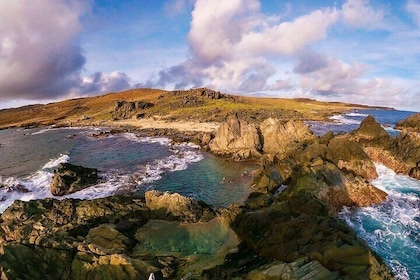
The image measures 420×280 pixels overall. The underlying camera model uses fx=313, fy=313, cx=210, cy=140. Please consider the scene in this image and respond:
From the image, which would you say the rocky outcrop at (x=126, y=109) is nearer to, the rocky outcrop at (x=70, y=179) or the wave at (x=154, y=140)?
the wave at (x=154, y=140)

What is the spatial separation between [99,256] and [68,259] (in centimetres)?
206

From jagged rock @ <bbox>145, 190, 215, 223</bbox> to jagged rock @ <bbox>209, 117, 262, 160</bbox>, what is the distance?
30313mm

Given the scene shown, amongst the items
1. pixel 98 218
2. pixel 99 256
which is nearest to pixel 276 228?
pixel 99 256

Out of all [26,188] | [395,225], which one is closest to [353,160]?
[395,225]

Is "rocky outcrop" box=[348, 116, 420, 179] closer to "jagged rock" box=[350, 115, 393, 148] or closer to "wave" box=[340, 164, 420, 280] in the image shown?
"jagged rock" box=[350, 115, 393, 148]

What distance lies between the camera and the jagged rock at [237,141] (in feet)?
205

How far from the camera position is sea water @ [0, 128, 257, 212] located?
1731 inches

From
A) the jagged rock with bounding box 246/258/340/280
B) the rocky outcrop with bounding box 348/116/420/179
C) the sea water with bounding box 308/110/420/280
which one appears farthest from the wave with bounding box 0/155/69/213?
the rocky outcrop with bounding box 348/116/420/179

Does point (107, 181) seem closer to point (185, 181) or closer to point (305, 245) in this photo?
point (185, 181)

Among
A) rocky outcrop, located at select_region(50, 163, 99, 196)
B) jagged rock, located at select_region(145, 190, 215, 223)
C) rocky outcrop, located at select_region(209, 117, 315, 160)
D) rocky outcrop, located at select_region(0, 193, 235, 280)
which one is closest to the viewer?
rocky outcrop, located at select_region(0, 193, 235, 280)

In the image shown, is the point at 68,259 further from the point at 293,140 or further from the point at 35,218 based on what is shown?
the point at 293,140

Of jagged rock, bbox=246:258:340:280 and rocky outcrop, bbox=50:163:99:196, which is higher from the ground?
jagged rock, bbox=246:258:340:280

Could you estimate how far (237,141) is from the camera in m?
66.2

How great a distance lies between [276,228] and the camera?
20719mm
